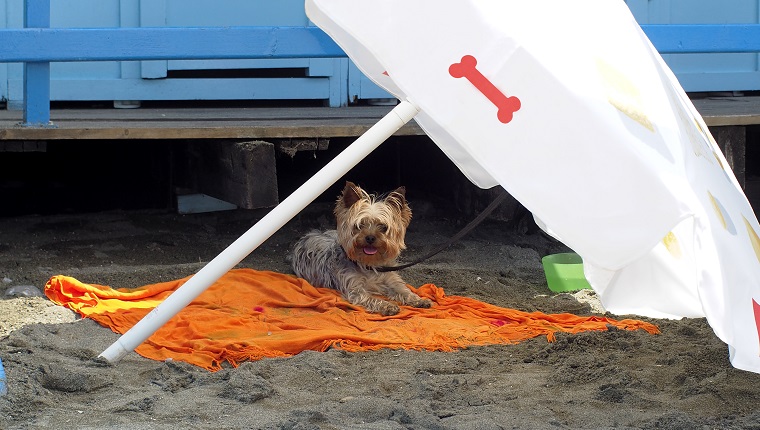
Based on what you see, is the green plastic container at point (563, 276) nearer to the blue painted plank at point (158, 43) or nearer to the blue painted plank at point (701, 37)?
the blue painted plank at point (701, 37)

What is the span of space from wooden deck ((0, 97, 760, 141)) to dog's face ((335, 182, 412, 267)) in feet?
1.57

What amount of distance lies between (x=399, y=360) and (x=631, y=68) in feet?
5.87

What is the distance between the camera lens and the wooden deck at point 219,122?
555cm

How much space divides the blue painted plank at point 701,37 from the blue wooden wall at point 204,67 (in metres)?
2.56

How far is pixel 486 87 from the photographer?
300 centimetres

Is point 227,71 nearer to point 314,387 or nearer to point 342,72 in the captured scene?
point 342,72

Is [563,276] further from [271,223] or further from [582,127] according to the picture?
[582,127]

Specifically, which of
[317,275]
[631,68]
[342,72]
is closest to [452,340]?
[317,275]

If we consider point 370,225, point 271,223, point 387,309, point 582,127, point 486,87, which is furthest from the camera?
point 370,225

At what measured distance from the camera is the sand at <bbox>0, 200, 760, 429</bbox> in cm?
337

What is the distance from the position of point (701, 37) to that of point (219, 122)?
3.05 meters

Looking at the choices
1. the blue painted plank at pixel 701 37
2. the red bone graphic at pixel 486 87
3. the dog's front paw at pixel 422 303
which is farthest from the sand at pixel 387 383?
the blue painted plank at pixel 701 37

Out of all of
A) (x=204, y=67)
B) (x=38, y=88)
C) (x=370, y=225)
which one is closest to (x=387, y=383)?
(x=370, y=225)

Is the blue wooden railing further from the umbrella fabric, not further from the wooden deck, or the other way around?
the umbrella fabric
